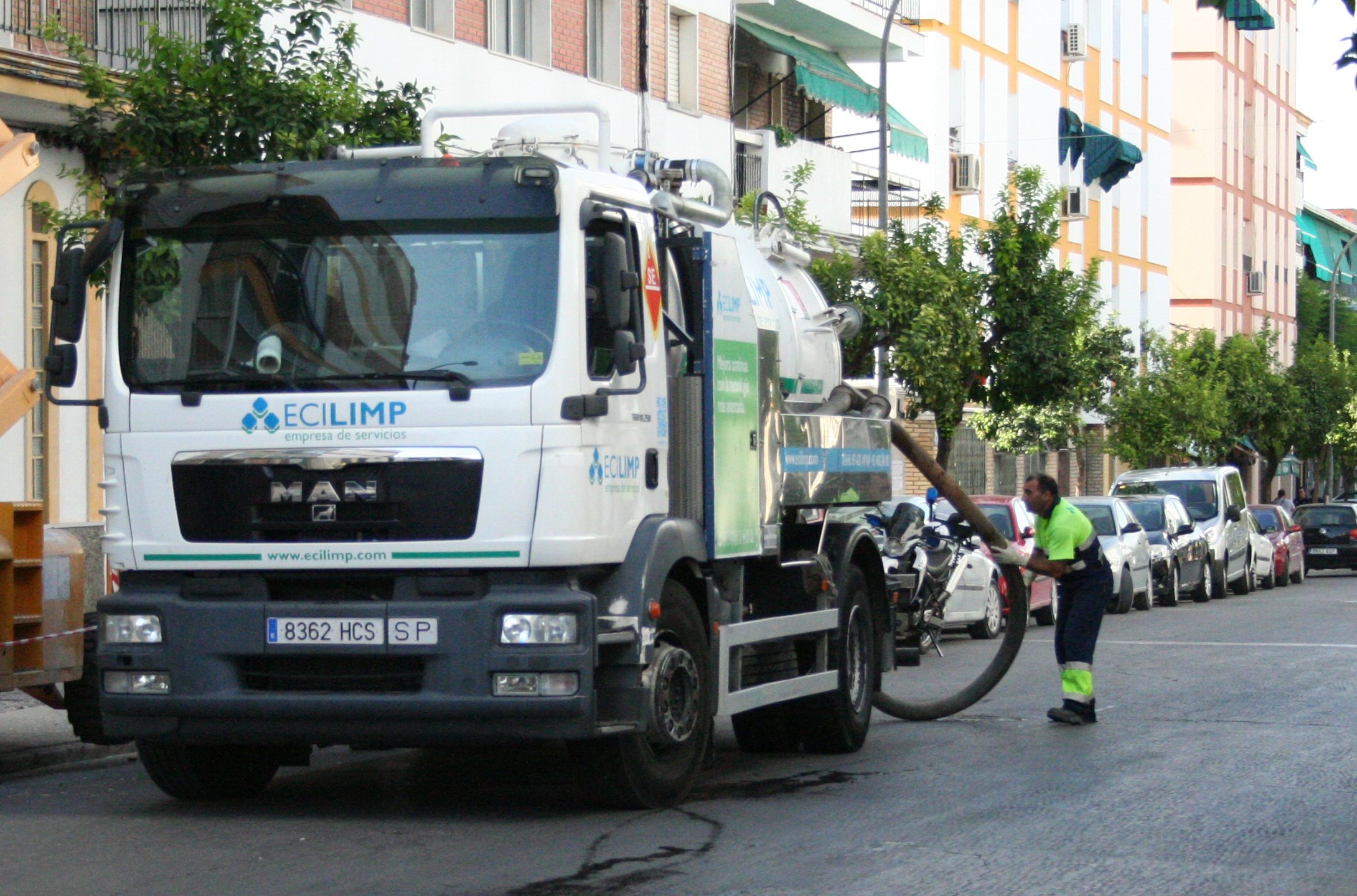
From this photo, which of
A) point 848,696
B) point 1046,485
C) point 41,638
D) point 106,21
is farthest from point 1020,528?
point 41,638

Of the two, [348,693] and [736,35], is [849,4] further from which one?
[348,693]

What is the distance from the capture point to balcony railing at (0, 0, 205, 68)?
17.3m

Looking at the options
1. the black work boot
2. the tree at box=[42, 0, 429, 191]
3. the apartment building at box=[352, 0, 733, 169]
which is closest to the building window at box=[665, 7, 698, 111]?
the apartment building at box=[352, 0, 733, 169]

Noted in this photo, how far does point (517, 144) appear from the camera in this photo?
11062 millimetres

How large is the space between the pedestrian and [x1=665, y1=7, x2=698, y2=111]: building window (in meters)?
16.8

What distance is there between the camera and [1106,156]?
4975 cm

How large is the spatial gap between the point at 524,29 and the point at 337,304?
692 inches

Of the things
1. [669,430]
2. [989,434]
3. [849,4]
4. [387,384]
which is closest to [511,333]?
[387,384]

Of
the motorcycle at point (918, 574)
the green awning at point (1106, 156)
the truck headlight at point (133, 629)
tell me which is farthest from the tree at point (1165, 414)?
Result: the truck headlight at point (133, 629)

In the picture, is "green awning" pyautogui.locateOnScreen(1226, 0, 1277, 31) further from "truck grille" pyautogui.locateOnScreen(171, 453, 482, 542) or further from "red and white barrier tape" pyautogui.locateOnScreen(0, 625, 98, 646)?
"red and white barrier tape" pyautogui.locateOnScreen(0, 625, 98, 646)

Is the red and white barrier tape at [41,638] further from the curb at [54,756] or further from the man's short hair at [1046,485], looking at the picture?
the man's short hair at [1046,485]

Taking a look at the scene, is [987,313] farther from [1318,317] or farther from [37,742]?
[1318,317]

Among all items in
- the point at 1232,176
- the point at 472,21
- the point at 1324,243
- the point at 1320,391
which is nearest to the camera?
the point at 472,21

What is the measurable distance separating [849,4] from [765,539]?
25233 millimetres
